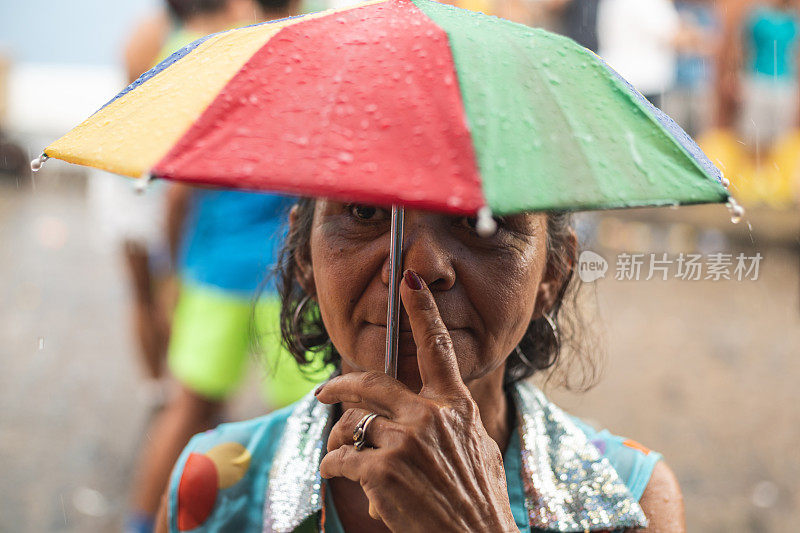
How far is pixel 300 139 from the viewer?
3.11 feet

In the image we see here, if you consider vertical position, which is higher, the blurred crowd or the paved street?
the blurred crowd

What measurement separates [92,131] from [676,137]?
86cm

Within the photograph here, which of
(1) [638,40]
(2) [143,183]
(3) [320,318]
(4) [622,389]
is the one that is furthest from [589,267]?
(1) [638,40]

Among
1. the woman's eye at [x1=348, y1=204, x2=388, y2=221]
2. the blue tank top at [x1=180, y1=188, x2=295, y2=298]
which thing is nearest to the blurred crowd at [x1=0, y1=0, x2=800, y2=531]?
the blue tank top at [x1=180, y1=188, x2=295, y2=298]

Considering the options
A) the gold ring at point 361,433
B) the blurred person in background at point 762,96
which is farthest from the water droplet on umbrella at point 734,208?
the blurred person in background at point 762,96

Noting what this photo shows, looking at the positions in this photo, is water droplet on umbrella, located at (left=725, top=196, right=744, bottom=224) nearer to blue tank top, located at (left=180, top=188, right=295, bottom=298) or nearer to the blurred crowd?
the blurred crowd

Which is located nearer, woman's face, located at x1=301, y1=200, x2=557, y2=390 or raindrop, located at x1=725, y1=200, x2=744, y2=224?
raindrop, located at x1=725, y1=200, x2=744, y2=224

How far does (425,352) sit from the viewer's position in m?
1.20

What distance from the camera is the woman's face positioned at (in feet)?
4.30

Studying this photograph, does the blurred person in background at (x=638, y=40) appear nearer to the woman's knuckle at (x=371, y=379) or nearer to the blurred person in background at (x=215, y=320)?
the blurred person in background at (x=215, y=320)

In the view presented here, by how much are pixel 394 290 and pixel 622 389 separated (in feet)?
12.3

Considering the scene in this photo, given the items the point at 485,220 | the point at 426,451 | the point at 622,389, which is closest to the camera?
the point at 485,220

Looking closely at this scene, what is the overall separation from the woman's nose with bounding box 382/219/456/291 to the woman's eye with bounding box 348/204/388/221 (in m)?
0.07

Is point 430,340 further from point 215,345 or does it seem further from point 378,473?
point 215,345
